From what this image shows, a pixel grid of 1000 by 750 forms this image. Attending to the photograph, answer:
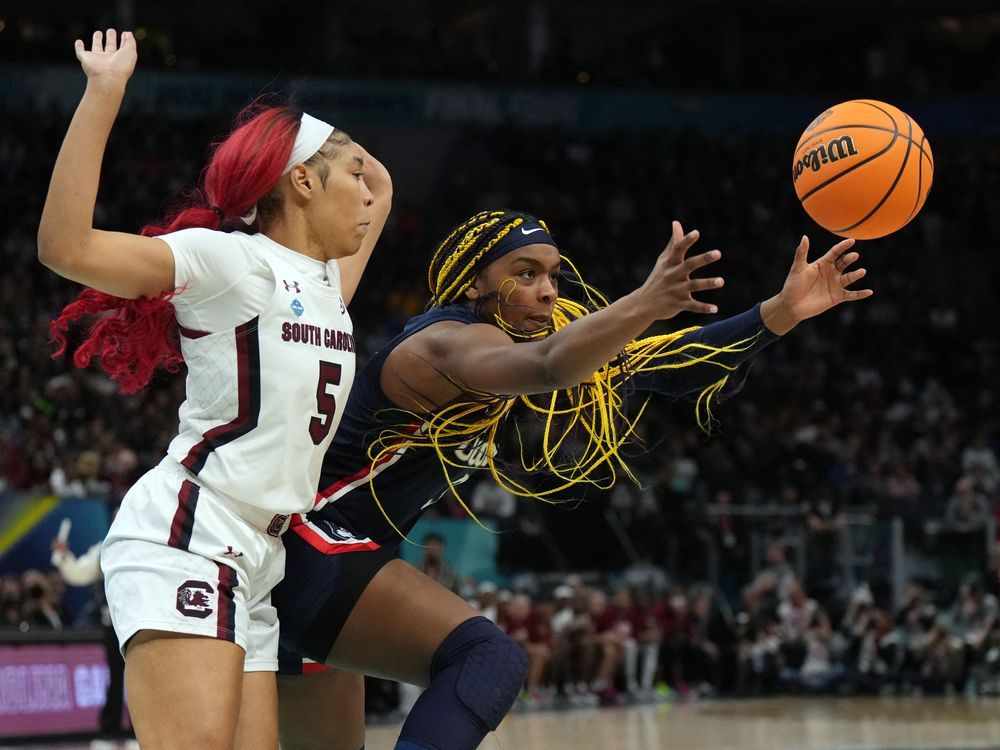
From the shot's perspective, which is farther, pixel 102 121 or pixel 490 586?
pixel 490 586

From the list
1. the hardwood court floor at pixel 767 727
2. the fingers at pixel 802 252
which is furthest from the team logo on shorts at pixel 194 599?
the hardwood court floor at pixel 767 727

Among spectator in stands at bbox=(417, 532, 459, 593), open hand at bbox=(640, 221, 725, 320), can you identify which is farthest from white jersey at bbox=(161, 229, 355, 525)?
spectator in stands at bbox=(417, 532, 459, 593)

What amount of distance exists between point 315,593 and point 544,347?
1008mm

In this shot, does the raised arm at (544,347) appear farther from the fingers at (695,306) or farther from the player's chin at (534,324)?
the player's chin at (534,324)

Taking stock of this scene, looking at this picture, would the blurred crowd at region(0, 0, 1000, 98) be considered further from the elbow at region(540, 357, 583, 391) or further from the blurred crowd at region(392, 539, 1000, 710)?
the elbow at region(540, 357, 583, 391)

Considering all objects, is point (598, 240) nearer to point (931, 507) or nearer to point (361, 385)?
point (931, 507)

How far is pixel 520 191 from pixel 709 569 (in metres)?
8.76

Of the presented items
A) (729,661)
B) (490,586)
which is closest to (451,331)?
(490,586)

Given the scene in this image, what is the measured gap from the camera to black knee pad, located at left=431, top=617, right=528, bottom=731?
3.60 meters

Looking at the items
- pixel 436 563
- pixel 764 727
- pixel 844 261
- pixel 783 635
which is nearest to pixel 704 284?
pixel 844 261

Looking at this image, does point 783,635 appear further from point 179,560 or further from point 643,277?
point 179,560

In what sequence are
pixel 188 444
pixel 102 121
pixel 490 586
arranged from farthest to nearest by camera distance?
pixel 490 586 → pixel 188 444 → pixel 102 121

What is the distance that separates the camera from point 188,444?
3.51 metres

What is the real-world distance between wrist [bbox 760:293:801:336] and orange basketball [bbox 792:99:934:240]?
0.40m
